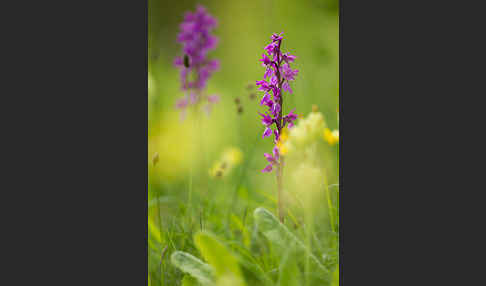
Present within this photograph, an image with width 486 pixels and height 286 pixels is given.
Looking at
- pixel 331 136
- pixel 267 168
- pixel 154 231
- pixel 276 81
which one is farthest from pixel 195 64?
pixel 154 231

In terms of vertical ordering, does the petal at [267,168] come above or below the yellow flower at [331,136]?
below

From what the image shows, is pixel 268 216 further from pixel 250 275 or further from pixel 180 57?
pixel 180 57

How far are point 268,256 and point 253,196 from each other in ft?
1.72

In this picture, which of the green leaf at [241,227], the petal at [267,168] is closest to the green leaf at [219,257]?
the green leaf at [241,227]

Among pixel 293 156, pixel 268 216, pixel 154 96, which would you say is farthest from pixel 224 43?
pixel 268 216

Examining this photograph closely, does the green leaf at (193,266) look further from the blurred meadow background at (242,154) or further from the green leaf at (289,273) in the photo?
the green leaf at (289,273)

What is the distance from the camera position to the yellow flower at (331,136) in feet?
9.51

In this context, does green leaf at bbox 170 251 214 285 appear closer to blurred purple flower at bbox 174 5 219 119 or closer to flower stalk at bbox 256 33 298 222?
A: flower stalk at bbox 256 33 298 222

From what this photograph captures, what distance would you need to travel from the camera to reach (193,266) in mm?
2707

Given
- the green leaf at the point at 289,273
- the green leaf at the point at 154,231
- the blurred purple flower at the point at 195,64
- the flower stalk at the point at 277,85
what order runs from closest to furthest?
1. the green leaf at the point at 289,273
2. the flower stalk at the point at 277,85
3. the blurred purple flower at the point at 195,64
4. the green leaf at the point at 154,231

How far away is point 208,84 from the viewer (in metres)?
3.10

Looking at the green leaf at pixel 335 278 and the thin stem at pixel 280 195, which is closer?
the green leaf at pixel 335 278

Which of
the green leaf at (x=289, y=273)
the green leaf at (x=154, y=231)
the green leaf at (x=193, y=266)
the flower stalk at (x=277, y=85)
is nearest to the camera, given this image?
the green leaf at (x=289, y=273)

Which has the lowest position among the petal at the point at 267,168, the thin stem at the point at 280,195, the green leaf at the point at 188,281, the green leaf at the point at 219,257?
the green leaf at the point at 188,281
